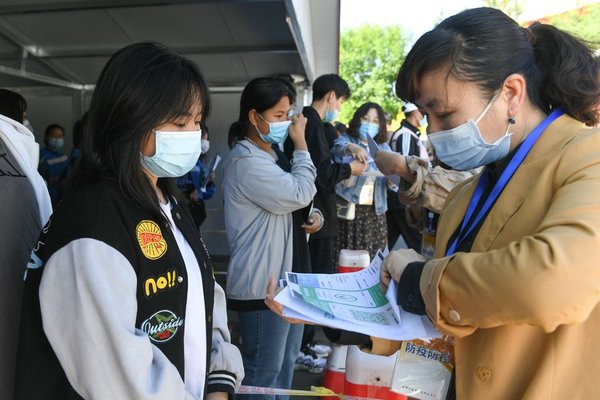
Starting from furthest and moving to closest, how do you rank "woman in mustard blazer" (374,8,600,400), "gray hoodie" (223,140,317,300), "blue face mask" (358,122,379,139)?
"blue face mask" (358,122,379,139)
"gray hoodie" (223,140,317,300)
"woman in mustard blazer" (374,8,600,400)

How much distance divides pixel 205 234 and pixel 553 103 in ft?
19.1

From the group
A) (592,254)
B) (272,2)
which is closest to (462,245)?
(592,254)

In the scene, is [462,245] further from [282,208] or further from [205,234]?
[205,234]

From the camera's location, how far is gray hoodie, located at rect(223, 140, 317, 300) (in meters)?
2.32

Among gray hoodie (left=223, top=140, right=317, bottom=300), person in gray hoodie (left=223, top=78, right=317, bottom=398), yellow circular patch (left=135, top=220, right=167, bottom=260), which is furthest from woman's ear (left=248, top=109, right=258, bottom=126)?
yellow circular patch (left=135, top=220, right=167, bottom=260)

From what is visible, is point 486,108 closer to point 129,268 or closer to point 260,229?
point 129,268

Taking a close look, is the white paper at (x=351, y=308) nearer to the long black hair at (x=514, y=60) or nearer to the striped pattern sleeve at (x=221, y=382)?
the striped pattern sleeve at (x=221, y=382)

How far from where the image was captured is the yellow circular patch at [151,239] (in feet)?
3.62

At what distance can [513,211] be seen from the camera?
1027 millimetres

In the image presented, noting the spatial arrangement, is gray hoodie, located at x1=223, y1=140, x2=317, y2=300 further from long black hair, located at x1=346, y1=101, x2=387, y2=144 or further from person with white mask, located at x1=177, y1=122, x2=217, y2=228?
person with white mask, located at x1=177, y1=122, x2=217, y2=228

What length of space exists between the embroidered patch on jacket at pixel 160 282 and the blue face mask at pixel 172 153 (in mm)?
339

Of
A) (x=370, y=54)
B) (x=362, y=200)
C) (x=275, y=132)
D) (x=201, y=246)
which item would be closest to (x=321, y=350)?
(x=362, y=200)

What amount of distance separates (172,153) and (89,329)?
0.56 m

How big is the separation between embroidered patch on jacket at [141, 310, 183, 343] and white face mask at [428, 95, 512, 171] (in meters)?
0.87
